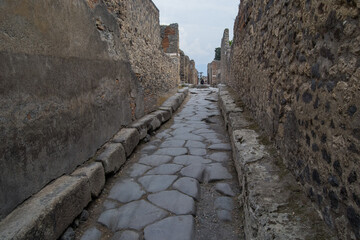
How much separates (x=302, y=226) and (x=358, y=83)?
69cm

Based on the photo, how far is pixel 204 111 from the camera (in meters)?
6.41

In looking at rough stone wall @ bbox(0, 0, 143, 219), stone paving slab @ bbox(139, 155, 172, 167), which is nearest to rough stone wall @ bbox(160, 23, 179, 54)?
rough stone wall @ bbox(0, 0, 143, 219)

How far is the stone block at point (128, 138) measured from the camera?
10.2 ft

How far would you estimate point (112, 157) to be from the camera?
8.77 feet

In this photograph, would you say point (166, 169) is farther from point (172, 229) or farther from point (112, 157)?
point (172, 229)

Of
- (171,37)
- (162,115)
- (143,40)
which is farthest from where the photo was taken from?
(171,37)

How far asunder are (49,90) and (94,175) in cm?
82

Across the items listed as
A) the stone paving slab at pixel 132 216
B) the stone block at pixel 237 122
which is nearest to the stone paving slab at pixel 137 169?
the stone paving slab at pixel 132 216

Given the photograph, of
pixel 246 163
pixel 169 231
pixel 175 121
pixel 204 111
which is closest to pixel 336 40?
pixel 246 163

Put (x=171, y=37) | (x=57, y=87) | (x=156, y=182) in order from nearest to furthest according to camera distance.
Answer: (x=57, y=87) → (x=156, y=182) → (x=171, y=37)

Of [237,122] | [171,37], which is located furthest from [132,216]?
[171,37]

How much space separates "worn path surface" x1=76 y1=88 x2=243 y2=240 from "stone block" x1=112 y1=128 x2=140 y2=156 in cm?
13

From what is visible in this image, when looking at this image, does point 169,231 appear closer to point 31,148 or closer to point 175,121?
point 31,148

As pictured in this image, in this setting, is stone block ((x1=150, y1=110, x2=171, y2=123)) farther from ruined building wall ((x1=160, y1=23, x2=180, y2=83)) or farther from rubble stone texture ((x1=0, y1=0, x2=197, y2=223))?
ruined building wall ((x1=160, y1=23, x2=180, y2=83))
